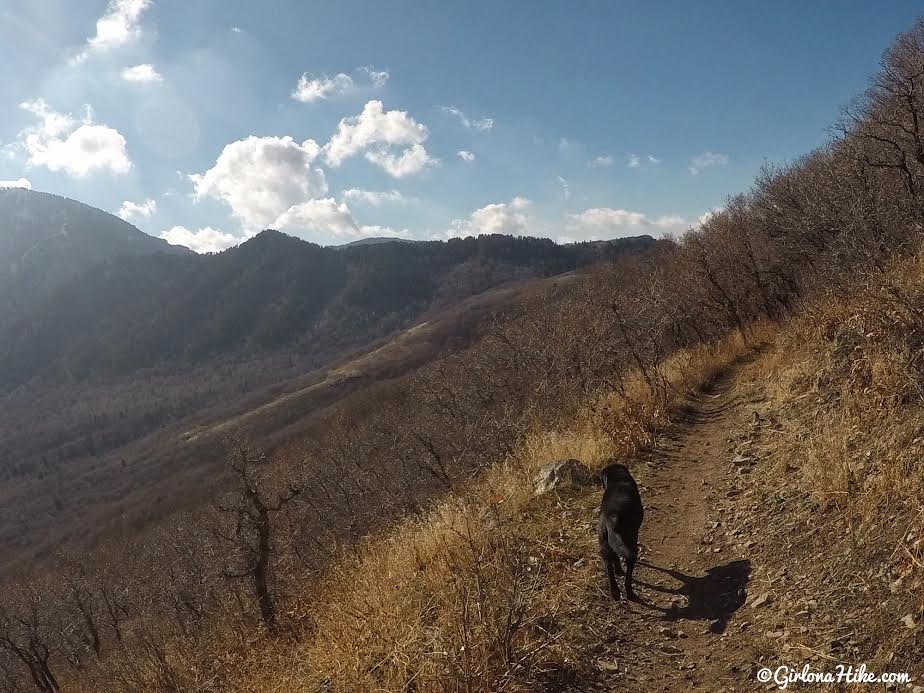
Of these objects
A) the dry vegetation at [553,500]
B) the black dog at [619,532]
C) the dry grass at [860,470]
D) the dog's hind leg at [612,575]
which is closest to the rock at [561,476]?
the dry vegetation at [553,500]

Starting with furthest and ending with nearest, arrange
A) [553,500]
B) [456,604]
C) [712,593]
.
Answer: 1. [553,500]
2. [712,593]
3. [456,604]

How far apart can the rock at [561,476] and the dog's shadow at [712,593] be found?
2323 mm

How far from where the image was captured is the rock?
26.0 ft

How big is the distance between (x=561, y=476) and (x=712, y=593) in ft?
10.2

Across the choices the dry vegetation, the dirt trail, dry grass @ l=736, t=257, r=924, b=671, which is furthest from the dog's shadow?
the dry vegetation

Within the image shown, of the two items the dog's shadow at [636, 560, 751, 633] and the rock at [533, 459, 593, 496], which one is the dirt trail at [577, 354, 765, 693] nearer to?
the dog's shadow at [636, 560, 751, 633]

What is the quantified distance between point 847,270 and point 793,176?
2548 cm

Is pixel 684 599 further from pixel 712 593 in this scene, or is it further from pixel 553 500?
pixel 553 500

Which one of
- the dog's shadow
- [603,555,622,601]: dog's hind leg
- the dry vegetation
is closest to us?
the dry vegetation

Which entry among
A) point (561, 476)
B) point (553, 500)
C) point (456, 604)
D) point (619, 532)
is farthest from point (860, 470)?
point (456, 604)

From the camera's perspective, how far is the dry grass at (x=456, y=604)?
4.32 metres

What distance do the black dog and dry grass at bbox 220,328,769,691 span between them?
0.36m

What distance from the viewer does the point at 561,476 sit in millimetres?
8070

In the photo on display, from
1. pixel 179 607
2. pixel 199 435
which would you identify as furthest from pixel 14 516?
pixel 179 607
